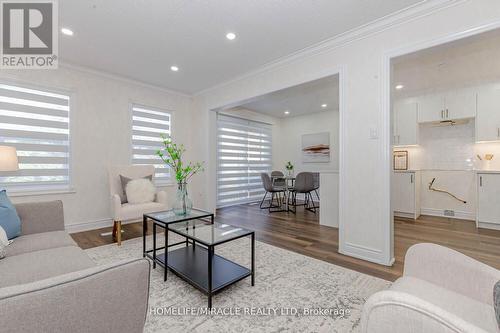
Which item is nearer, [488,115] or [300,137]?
[488,115]

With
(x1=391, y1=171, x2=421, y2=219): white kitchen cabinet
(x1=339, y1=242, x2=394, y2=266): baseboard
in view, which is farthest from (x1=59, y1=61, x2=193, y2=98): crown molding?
(x1=391, y1=171, x2=421, y2=219): white kitchen cabinet

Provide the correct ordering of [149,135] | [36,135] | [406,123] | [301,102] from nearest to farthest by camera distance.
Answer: [36,135] → [149,135] → [406,123] → [301,102]

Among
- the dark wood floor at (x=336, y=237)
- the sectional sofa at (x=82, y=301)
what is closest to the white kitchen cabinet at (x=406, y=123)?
the dark wood floor at (x=336, y=237)

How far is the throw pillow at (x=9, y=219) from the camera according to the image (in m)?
1.72

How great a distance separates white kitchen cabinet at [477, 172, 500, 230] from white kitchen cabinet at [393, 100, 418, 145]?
1.25 m

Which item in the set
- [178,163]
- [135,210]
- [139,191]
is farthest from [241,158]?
[178,163]

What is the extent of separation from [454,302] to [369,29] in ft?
8.71

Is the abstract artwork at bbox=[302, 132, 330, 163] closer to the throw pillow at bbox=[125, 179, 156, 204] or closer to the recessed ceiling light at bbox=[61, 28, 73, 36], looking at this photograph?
the throw pillow at bbox=[125, 179, 156, 204]

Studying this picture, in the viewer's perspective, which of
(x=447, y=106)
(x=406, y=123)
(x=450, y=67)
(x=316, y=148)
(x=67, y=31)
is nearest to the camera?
(x=67, y=31)

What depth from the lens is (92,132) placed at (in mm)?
3797

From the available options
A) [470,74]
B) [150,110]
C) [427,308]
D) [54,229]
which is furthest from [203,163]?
[470,74]

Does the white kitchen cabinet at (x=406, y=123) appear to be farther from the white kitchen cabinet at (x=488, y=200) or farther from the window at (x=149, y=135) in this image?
the window at (x=149, y=135)

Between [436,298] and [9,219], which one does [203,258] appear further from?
[436,298]

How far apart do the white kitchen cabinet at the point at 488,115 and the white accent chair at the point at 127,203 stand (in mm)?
5527
